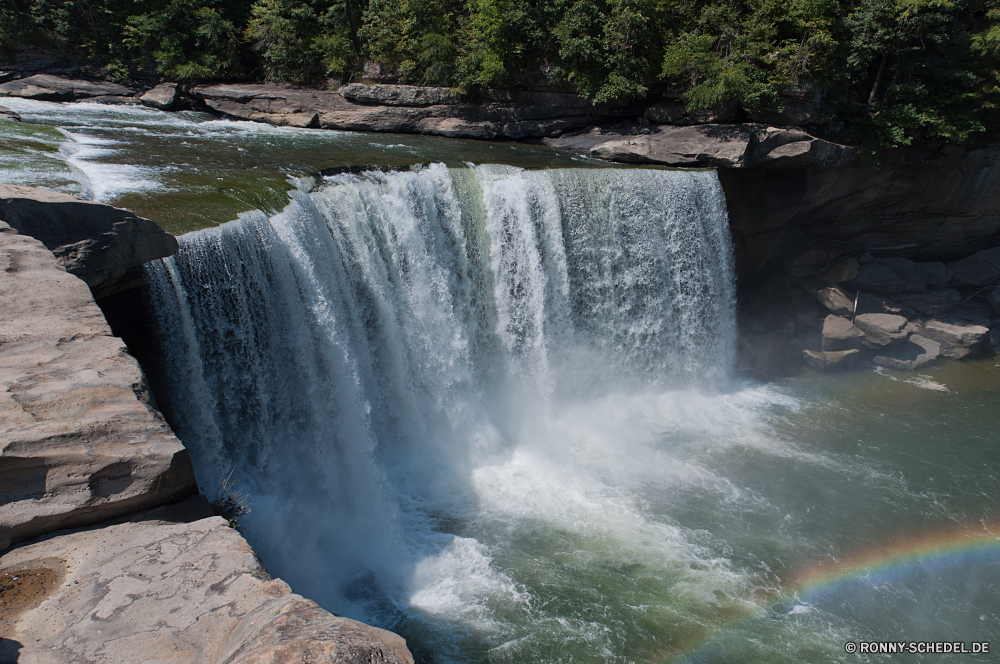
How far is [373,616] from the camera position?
6633 mm

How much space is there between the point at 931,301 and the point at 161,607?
Answer: 54.1 feet

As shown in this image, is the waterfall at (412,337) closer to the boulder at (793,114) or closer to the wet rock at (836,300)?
the boulder at (793,114)

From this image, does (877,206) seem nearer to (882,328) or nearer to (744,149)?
(882,328)

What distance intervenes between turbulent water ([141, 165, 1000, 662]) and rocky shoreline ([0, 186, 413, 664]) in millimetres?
2433

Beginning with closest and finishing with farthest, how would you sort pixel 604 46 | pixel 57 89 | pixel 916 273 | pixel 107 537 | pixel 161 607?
pixel 161 607, pixel 107 537, pixel 916 273, pixel 604 46, pixel 57 89

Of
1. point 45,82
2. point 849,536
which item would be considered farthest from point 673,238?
point 45,82

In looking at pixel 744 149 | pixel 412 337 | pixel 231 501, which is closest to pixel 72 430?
pixel 231 501

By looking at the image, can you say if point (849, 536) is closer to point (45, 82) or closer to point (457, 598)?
point (457, 598)

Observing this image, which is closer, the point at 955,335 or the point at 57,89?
the point at 955,335

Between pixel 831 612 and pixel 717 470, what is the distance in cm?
281

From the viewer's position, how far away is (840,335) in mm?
13656

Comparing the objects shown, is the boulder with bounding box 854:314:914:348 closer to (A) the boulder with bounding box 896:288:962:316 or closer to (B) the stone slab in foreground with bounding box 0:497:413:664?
(A) the boulder with bounding box 896:288:962:316

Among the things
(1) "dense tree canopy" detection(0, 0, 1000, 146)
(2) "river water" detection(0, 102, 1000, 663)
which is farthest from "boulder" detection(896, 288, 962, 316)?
(1) "dense tree canopy" detection(0, 0, 1000, 146)

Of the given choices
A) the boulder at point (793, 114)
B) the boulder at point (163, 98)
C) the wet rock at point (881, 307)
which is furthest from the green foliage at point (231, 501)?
the boulder at point (163, 98)
